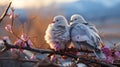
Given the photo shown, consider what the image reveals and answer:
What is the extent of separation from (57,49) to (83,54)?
0.06 meters

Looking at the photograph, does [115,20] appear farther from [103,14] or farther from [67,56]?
[67,56]

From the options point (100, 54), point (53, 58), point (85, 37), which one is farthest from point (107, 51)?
point (85, 37)

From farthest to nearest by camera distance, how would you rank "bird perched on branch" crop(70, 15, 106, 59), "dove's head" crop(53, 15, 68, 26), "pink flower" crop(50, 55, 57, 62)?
1. "dove's head" crop(53, 15, 68, 26)
2. "bird perched on branch" crop(70, 15, 106, 59)
3. "pink flower" crop(50, 55, 57, 62)

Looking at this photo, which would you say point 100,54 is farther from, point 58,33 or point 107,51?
point 58,33

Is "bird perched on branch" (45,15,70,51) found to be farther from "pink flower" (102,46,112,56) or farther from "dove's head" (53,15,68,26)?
"pink flower" (102,46,112,56)

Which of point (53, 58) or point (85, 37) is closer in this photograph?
point (53, 58)

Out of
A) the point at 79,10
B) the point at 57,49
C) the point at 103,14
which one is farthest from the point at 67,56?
the point at 103,14

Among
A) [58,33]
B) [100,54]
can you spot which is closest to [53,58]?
[100,54]

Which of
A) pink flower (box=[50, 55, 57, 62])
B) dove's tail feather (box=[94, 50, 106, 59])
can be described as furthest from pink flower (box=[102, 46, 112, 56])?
pink flower (box=[50, 55, 57, 62])

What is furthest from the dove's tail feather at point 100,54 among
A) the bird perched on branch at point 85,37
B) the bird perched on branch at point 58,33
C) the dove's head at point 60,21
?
the dove's head at point 60,21

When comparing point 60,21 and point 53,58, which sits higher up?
point 60,21

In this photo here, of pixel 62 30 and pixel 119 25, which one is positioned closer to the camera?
pixel 62 30

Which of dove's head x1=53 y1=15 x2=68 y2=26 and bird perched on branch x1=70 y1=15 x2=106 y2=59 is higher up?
dove's head x1=53 y1=15 x2=68 y2=26

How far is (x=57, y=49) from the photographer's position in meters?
0.92
